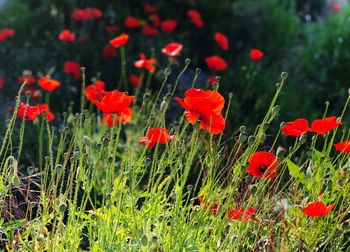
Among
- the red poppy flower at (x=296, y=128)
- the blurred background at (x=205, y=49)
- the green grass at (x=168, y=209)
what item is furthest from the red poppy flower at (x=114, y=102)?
the blurred background at (x=205, y=49)

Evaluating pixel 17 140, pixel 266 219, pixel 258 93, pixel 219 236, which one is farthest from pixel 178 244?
pixel 258 93

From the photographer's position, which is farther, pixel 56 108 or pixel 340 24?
pixel 340 24

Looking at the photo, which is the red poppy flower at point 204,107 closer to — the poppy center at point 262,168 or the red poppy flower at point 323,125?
the poppy center at point 262,168

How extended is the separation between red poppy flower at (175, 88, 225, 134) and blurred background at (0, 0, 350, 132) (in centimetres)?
214

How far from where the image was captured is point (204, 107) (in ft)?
8.27

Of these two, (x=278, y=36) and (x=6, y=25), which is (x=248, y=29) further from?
(x=6, y=25)

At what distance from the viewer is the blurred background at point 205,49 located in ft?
18.2

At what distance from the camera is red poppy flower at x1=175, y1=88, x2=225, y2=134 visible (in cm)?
252

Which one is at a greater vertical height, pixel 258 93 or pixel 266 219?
pixel 266 219

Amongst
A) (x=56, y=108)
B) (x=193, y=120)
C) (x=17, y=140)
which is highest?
(x=193, y=120)

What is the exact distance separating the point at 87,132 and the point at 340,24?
141 inches

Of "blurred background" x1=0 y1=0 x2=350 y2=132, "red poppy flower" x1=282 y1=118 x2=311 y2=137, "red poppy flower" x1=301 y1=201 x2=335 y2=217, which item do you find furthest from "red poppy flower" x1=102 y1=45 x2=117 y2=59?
"red poppy flower" x1=301 y1=201 x2=335 y2=217

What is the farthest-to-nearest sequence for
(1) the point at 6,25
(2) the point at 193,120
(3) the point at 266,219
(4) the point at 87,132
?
(1) the point at 6,25, (4) the point at 87,132, (3) the point at 266,219, (2) the point at 193,120

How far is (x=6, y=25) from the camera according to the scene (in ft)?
22.4
